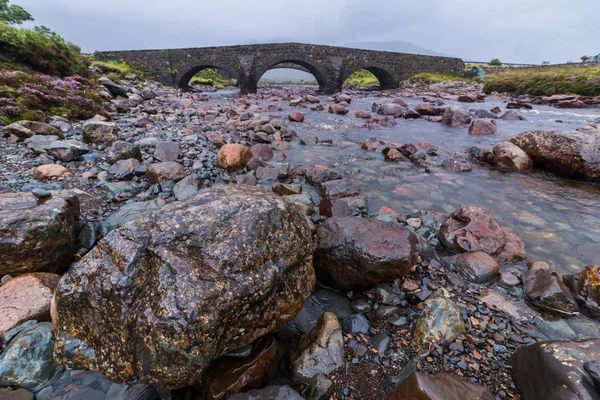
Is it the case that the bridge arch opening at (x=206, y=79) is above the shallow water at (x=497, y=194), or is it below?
above

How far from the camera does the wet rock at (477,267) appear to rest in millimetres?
3260

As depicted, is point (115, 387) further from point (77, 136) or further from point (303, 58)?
point (303, 58)

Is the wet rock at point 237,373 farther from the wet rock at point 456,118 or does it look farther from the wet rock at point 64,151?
the wet rock at point 456,118

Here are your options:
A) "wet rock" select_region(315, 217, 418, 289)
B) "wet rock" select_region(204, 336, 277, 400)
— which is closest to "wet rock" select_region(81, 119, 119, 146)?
"wet rock" select_region(315, 217, 418, 289)

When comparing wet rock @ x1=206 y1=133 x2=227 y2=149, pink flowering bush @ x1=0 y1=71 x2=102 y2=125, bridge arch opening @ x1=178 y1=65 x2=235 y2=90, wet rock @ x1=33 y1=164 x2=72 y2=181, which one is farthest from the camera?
bridge arch opening @ x1=178 y1=65 x2=235 y2=90

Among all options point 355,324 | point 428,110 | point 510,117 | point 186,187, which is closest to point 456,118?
point 428,110

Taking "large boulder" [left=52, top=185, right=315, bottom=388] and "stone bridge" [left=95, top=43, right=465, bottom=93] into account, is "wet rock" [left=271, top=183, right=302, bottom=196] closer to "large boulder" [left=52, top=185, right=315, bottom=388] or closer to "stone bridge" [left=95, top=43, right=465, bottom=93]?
"large boulder" [left=52, top=185, right=315, bottom=388]

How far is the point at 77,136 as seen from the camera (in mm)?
7129

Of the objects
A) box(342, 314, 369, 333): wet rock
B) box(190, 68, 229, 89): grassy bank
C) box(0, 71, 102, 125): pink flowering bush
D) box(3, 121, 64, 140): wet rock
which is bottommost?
box(342, 314, 369, 333): wet rock

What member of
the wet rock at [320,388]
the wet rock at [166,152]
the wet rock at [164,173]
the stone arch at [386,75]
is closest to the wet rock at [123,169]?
the wet rock at [164,173]

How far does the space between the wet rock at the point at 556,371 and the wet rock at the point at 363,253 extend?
119 cm

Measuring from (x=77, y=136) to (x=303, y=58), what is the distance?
2616 cm

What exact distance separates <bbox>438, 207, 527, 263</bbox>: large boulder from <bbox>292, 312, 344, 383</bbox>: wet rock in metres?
2.31

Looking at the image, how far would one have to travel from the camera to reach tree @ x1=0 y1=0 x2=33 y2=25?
2570cm
